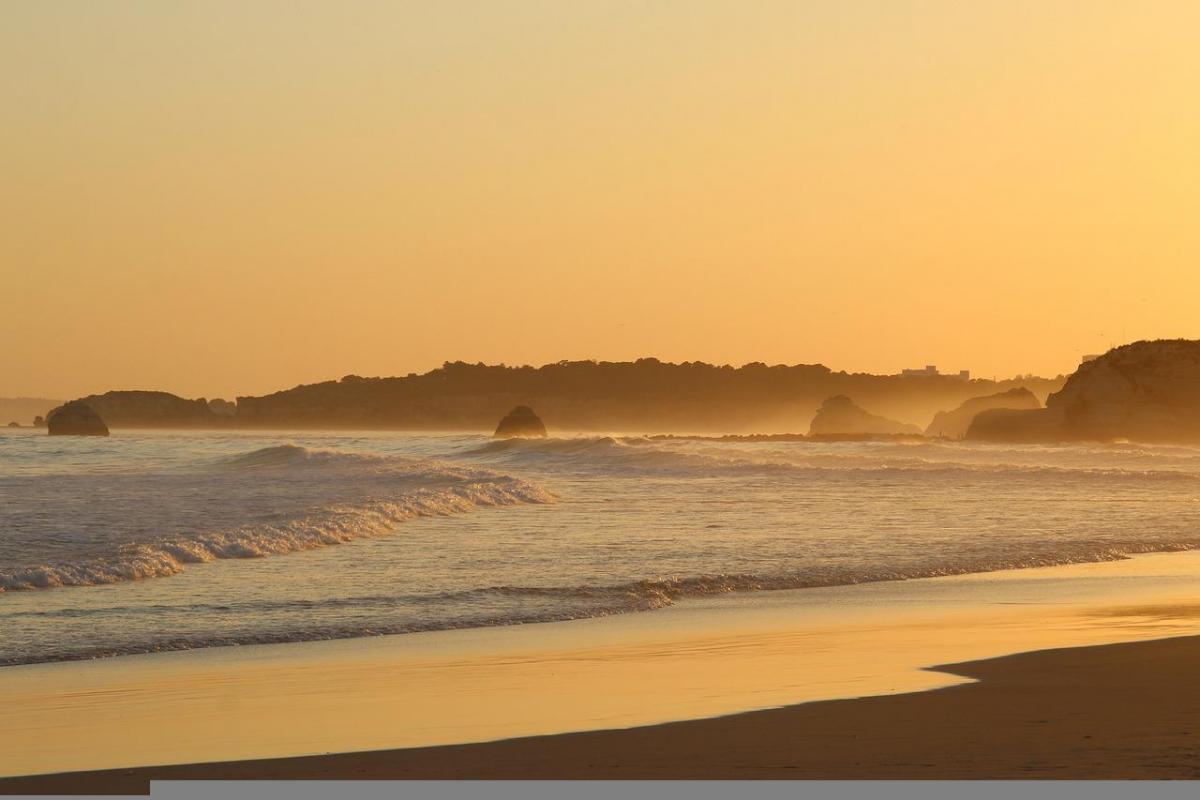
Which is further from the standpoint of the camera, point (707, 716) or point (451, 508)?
point (451, 508)

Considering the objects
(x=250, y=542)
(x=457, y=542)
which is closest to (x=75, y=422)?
(x=457, y=542)

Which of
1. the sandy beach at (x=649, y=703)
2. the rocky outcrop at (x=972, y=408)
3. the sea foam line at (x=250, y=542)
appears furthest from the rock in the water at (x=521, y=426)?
the sandy beach at (x=649, y=703)

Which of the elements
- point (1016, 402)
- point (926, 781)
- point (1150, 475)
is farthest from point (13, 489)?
point (1016, 402)

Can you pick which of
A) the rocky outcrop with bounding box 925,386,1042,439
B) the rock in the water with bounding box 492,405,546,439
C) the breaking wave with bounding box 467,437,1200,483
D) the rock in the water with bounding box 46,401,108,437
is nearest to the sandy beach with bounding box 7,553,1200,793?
the breaking wave with bounding box 467,437,1200,483

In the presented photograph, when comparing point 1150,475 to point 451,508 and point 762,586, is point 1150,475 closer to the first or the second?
point 451,508

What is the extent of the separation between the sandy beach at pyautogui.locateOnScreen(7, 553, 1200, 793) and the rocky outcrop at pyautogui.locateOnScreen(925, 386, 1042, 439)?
111 metres

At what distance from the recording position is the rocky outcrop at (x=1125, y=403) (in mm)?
102625

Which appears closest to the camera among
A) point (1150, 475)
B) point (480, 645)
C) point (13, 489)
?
point (480, 645)

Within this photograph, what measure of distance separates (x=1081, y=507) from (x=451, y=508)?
14.0 m

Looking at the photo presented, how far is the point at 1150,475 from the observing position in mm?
46688

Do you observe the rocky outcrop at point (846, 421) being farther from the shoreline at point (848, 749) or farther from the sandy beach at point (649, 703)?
the shoreline at point (848, 749)

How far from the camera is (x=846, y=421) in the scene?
134 metres

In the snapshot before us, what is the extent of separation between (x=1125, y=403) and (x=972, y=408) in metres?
26.2

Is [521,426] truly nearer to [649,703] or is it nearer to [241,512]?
[241,512]
